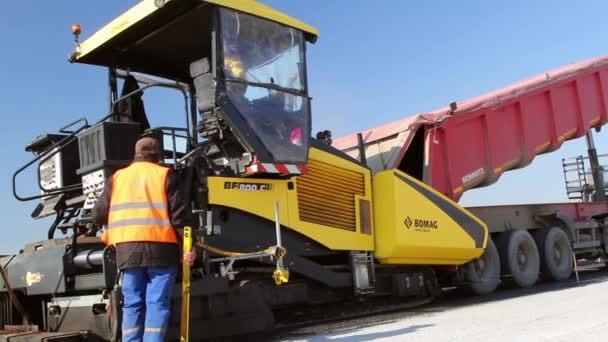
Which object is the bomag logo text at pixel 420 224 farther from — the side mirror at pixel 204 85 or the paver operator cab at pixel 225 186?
the side mirror at pixel 204 85

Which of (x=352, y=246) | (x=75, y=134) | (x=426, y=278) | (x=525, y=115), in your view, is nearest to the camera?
(x=75, y=134)

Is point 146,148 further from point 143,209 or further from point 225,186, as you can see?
point 225,186

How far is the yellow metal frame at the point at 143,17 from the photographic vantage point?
→ 199 inches

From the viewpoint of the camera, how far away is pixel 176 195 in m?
3.92

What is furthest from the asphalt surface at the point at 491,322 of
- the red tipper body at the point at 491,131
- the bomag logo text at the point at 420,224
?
the red tipper body at the point at 491,131

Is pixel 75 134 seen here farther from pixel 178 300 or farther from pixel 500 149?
pixel 500 149

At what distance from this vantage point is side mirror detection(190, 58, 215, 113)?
5.06 meters

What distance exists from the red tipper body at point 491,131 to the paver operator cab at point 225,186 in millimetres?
1416

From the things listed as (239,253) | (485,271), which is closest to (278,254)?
(239,253)

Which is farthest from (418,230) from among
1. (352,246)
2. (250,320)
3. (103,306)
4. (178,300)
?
(103,306)

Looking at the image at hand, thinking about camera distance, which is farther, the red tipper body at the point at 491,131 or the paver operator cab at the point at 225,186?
the red tipper body at the point at 491,131

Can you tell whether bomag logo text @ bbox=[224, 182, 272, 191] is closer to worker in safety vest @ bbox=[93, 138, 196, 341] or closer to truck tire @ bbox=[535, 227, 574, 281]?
worker in safety vest @ bbox=[93, 138, 196, 341]

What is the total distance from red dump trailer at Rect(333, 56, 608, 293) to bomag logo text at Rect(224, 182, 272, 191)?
1828mm

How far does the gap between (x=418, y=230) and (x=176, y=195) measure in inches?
138
